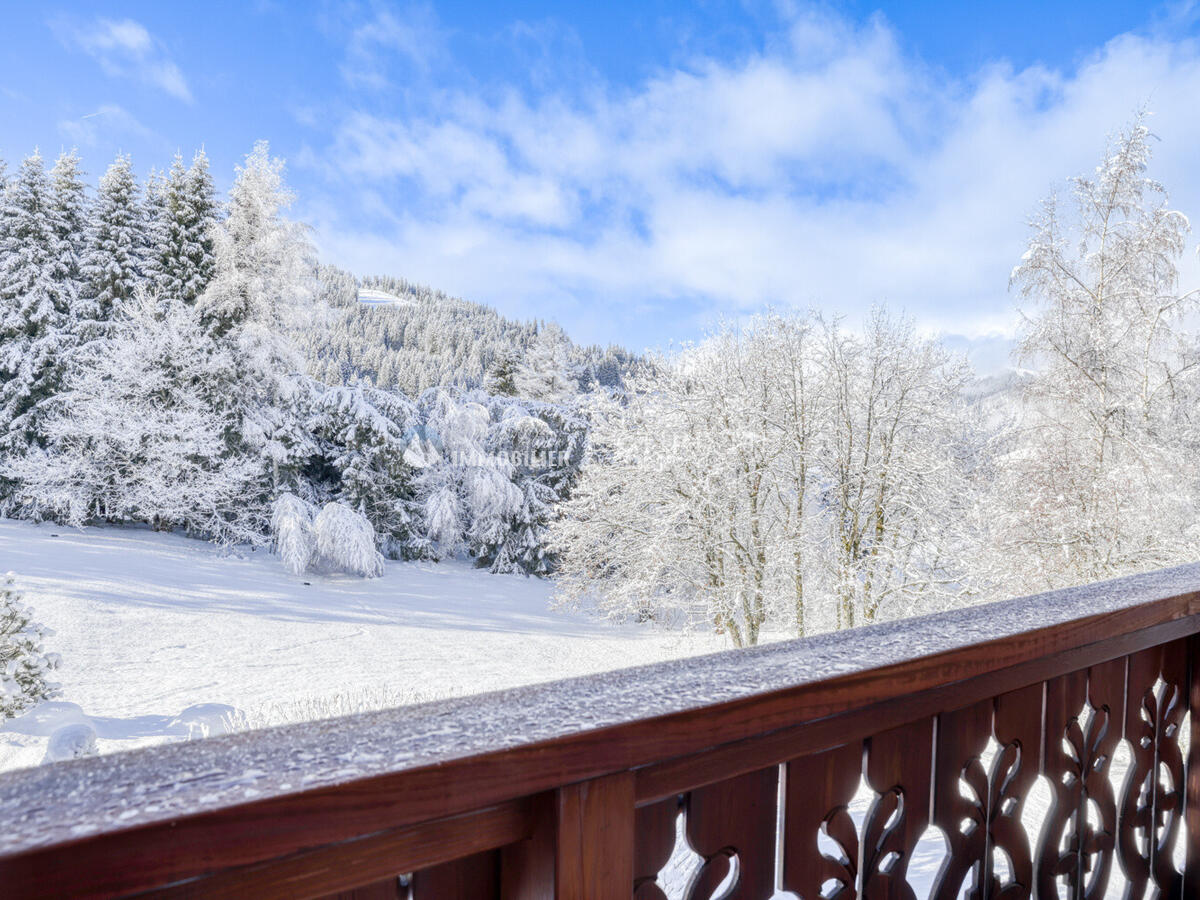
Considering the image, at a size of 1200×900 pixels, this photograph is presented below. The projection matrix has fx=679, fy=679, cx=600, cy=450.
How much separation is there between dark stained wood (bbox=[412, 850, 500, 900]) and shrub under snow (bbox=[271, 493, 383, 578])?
11733 millimetres

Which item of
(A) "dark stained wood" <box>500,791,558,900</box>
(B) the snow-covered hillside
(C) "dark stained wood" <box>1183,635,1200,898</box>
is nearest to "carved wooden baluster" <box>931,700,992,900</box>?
(A) "dark stained wood" <box>500,791,558,900</box>

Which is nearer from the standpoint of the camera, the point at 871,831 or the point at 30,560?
the point at 871,831

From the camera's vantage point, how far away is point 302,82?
34.5 ft

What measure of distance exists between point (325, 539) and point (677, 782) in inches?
469

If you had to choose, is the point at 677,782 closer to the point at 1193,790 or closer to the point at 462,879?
the point at 462,879

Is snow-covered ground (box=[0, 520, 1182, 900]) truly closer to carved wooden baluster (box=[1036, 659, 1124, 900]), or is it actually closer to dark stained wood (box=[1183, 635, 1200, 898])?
dark stained wood (box=[1183, 635, 1200, 898])

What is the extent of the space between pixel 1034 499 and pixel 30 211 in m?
16.7

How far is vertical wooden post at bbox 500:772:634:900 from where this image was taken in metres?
0.43

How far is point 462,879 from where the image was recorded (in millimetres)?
436

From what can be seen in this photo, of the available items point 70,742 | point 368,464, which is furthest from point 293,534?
point 70,742

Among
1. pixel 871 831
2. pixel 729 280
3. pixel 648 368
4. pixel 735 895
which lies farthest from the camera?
pixel 729 280

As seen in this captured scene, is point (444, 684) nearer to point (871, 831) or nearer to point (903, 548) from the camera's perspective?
point (903, 548)

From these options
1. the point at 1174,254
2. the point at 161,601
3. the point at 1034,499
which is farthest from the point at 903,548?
the point at 161,601

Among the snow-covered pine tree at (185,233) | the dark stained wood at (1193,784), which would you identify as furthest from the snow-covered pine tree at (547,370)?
the dark stained wood at (1193,784)
